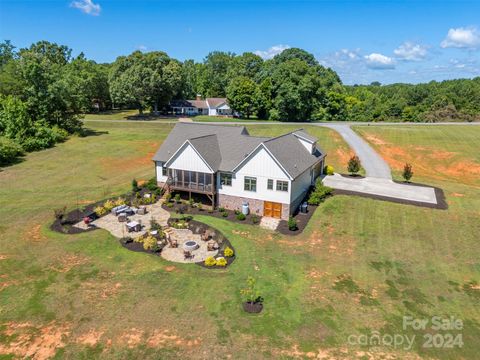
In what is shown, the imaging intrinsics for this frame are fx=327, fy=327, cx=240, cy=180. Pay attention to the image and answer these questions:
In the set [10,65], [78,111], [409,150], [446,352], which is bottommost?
[446,352]

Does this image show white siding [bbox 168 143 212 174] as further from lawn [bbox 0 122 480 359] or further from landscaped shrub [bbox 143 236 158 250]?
landscaped shrub [bbox 143 236 158 250]

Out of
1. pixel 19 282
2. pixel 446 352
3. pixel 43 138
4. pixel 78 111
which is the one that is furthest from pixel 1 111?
pixel 446 352

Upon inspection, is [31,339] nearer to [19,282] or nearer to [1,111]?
[19,282]

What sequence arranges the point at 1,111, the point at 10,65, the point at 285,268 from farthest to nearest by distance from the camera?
the point at 10,65, the point at 1,111, the point at 285,268

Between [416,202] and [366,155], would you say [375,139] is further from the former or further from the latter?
[416,202]

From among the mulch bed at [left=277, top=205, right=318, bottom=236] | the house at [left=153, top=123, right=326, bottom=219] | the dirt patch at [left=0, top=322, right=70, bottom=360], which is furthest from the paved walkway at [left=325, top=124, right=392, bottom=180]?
the dirt patch at [left=0, top=322, right=70, bottom=360]

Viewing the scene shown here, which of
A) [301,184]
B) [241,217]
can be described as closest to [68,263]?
[241,217]

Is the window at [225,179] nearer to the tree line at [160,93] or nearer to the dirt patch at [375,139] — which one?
the tree line at [160,93]
